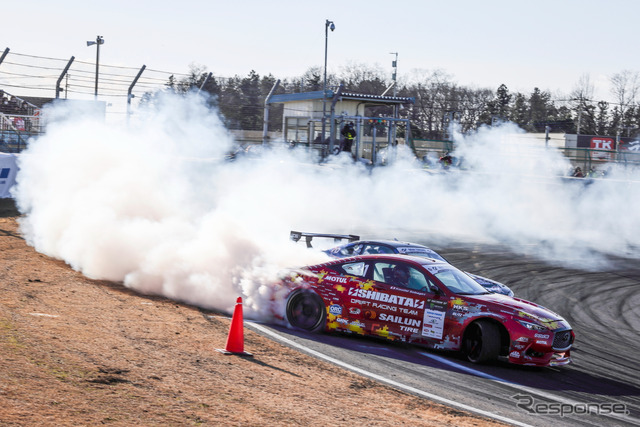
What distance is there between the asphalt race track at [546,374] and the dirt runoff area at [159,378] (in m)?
0.58

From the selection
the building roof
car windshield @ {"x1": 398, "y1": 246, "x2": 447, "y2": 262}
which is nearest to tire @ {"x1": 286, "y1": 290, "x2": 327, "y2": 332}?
car windshield @ {"x1": 398, "y1": 246, "x2": 447, "y2": 262}

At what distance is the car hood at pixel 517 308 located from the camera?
8.62m

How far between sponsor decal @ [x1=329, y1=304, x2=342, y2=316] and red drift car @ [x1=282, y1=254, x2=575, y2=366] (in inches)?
0.5

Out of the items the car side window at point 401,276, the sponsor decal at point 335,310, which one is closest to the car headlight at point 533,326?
the car side window at point 401,276

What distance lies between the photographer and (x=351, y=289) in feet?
31.3

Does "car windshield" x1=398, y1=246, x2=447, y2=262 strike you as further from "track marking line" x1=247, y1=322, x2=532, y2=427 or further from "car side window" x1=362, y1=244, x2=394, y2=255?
"track marking line" x1=247, y1=322, x2=532, y2=427

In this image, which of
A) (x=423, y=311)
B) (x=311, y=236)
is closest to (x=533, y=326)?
(x=423, y=311)

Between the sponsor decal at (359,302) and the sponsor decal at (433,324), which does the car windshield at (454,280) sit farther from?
the sponsor decal at (359,302)

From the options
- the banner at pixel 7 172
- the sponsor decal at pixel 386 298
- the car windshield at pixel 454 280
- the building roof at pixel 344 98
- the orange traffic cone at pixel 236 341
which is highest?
the building roof at pixel 344 98

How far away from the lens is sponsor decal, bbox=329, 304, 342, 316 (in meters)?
9.55

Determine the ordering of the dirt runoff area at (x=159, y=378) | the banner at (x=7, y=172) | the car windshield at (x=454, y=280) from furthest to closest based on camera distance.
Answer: the banner at (x=7, y=172)
the car windshield at (x=454, y=280)
the dirt runoff area at (x=159, y=378)

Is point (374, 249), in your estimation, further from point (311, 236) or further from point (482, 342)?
point (482, 342)

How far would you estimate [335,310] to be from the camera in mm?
9578

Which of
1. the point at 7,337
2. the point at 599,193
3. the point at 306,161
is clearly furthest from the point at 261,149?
the point at 7,337
